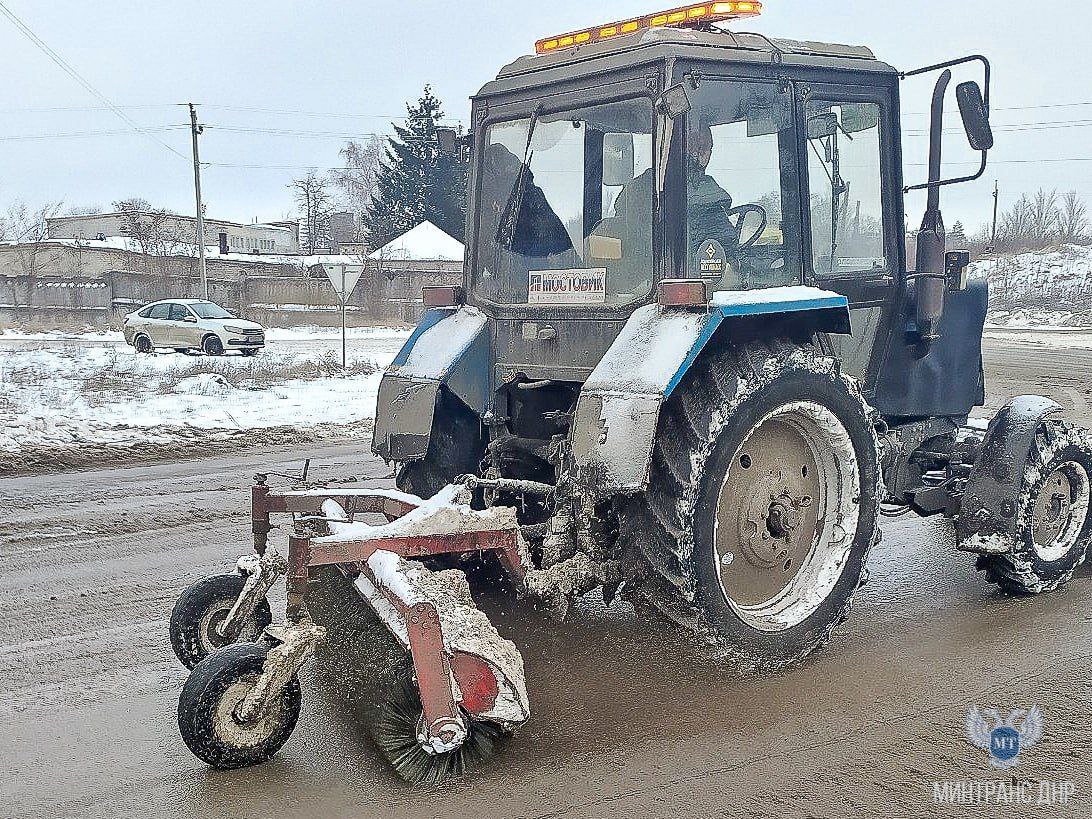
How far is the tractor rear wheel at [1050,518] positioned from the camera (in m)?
5.04

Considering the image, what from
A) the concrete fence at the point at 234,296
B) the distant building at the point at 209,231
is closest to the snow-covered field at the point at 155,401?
the concrete fence at the point at 234,296

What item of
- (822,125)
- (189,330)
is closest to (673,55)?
(822,125)

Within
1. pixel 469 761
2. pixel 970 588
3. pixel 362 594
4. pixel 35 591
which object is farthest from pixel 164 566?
pixel 970 588

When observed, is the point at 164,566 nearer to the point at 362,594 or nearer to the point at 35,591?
the point at 35,591

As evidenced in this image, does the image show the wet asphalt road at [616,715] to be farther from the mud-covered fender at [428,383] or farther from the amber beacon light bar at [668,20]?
the amber beacon light bar at [668,20]

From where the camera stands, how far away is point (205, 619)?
4.09m

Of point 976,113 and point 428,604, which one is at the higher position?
point 976,113

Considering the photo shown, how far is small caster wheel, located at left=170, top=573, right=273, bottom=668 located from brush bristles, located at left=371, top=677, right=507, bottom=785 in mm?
827

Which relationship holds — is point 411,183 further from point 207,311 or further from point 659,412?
point 659,412

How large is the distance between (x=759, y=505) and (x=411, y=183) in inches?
1794

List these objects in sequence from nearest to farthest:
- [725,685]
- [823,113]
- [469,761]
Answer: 1. [469,761]
2. [725,685]
3. [823,113]

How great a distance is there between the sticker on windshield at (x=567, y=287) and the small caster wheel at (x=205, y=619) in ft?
6.18

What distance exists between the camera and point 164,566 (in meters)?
5.83

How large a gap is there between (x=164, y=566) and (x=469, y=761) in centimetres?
314
